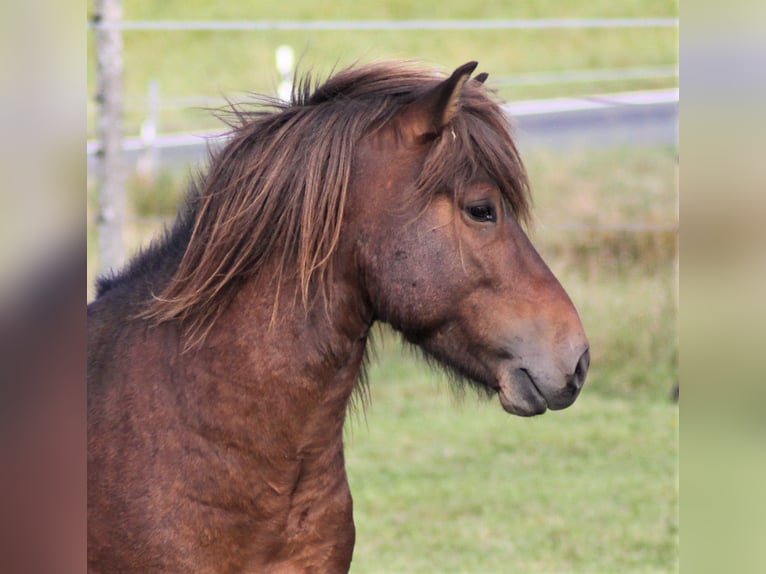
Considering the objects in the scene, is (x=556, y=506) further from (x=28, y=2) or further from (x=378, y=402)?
(x=28, y=2)

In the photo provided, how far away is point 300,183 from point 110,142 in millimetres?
4893

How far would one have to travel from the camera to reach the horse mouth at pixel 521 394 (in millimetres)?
2217

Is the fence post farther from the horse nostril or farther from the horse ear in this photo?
the horse nostril

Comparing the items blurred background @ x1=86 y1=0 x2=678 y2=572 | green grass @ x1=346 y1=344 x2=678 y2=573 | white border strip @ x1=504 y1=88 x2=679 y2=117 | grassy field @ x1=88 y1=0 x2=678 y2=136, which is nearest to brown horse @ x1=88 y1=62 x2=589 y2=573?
blurred background @ x1=86 y1=0 x2=678 y2=572

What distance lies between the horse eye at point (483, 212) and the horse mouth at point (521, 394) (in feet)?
1.19

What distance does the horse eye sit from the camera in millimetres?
2275

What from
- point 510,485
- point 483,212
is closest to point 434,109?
point 483,212

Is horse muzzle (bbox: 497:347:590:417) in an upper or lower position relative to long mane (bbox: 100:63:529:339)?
lower

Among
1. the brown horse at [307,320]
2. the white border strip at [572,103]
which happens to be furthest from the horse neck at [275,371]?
the white border strip at [572,103]

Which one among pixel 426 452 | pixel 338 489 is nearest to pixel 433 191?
pixel 338 489

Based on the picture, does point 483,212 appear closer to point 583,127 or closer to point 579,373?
point 579,373

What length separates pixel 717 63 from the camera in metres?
0.95

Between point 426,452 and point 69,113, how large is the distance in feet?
19.6

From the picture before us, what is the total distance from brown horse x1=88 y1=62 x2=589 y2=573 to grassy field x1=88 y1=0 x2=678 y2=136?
14335 mm
